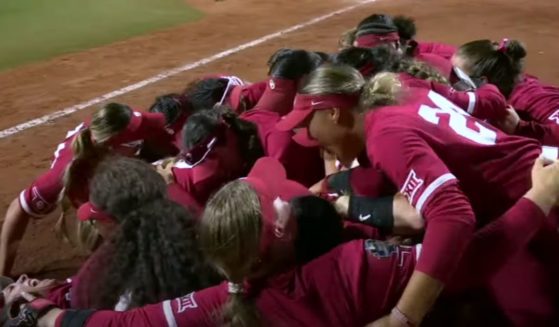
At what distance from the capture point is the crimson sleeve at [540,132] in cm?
356

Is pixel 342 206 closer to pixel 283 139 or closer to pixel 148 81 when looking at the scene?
pixel 283 139

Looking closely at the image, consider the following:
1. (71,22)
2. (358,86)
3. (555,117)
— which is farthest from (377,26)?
(71,22)

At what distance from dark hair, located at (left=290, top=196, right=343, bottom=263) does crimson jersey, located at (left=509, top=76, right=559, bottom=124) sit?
5.82ft

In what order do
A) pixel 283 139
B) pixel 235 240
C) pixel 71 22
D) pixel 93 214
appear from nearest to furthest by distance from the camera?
pixel 235 240 < pixel 93 214 < pixel 283 139 < pixel 71 22

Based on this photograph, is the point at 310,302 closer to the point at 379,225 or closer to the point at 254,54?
the point at 379,225

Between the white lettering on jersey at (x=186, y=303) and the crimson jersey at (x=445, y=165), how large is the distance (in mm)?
675

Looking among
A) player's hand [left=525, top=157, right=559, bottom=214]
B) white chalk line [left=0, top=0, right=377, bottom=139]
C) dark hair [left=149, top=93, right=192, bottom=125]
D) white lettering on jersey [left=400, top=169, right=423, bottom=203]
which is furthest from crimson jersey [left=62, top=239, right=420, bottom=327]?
white chalk line [left=0, top=0, right=377, bottom=139]

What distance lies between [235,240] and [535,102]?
2312 mm

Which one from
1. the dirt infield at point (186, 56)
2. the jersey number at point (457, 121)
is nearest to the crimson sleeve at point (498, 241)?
the jersey number at point (457, 121)

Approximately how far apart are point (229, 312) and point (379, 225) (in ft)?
2.69

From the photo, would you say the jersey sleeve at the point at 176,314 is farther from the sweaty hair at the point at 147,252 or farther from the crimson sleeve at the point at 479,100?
the crimson sleeve at the point at 479,100

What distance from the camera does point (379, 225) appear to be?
9.03 feet

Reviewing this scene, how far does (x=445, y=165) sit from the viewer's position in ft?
8.43

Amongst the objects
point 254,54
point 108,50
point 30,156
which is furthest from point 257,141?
point 108,50
